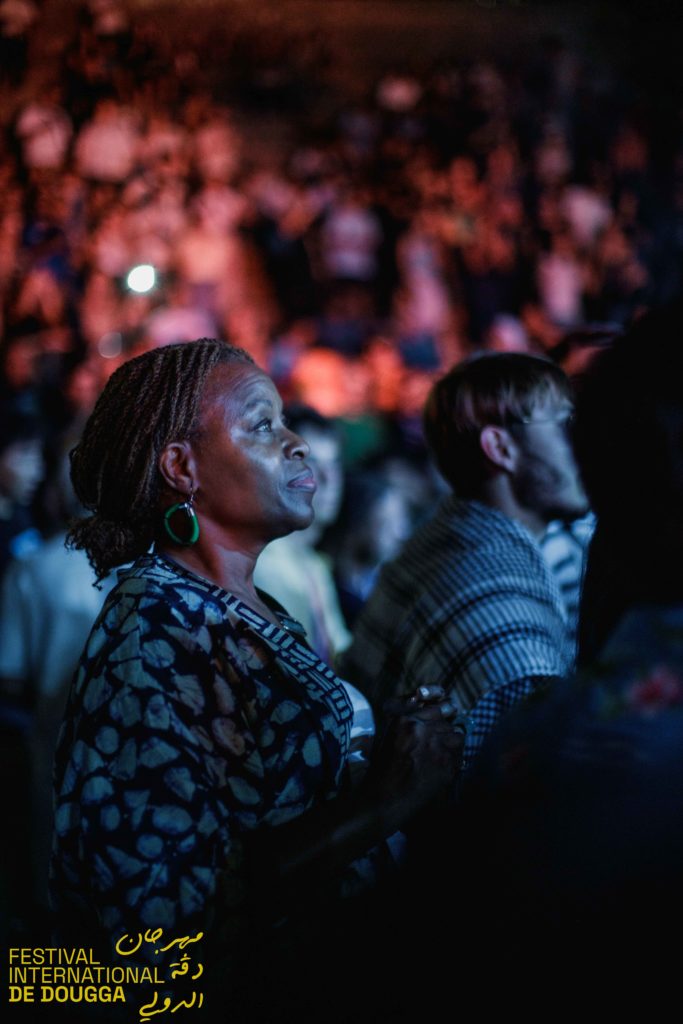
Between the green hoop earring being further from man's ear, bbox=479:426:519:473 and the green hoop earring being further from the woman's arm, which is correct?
man's ear, bbox=479:426:519:473

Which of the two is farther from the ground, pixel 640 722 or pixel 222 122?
pixel 222 122

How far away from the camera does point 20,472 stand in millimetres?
4215

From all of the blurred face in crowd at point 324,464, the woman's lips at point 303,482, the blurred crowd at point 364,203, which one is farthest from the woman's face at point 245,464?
the blurred crowd at point 364,203

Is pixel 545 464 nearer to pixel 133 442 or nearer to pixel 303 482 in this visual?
pixel 303 482

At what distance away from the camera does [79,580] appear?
3074mm

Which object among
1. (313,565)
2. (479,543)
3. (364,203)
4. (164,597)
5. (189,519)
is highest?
(364,203)

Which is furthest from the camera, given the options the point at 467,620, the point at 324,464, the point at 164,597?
the point at 324,464

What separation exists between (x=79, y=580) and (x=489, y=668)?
1640mm

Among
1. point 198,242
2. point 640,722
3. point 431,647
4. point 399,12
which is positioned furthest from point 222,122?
point 640,722

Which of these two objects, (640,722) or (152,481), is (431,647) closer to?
(152,481)

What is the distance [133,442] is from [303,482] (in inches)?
12.1

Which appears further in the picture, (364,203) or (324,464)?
(364,203)

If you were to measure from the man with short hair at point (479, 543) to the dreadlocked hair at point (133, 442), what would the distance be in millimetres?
714

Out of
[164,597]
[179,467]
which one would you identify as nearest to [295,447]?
[179,467]
